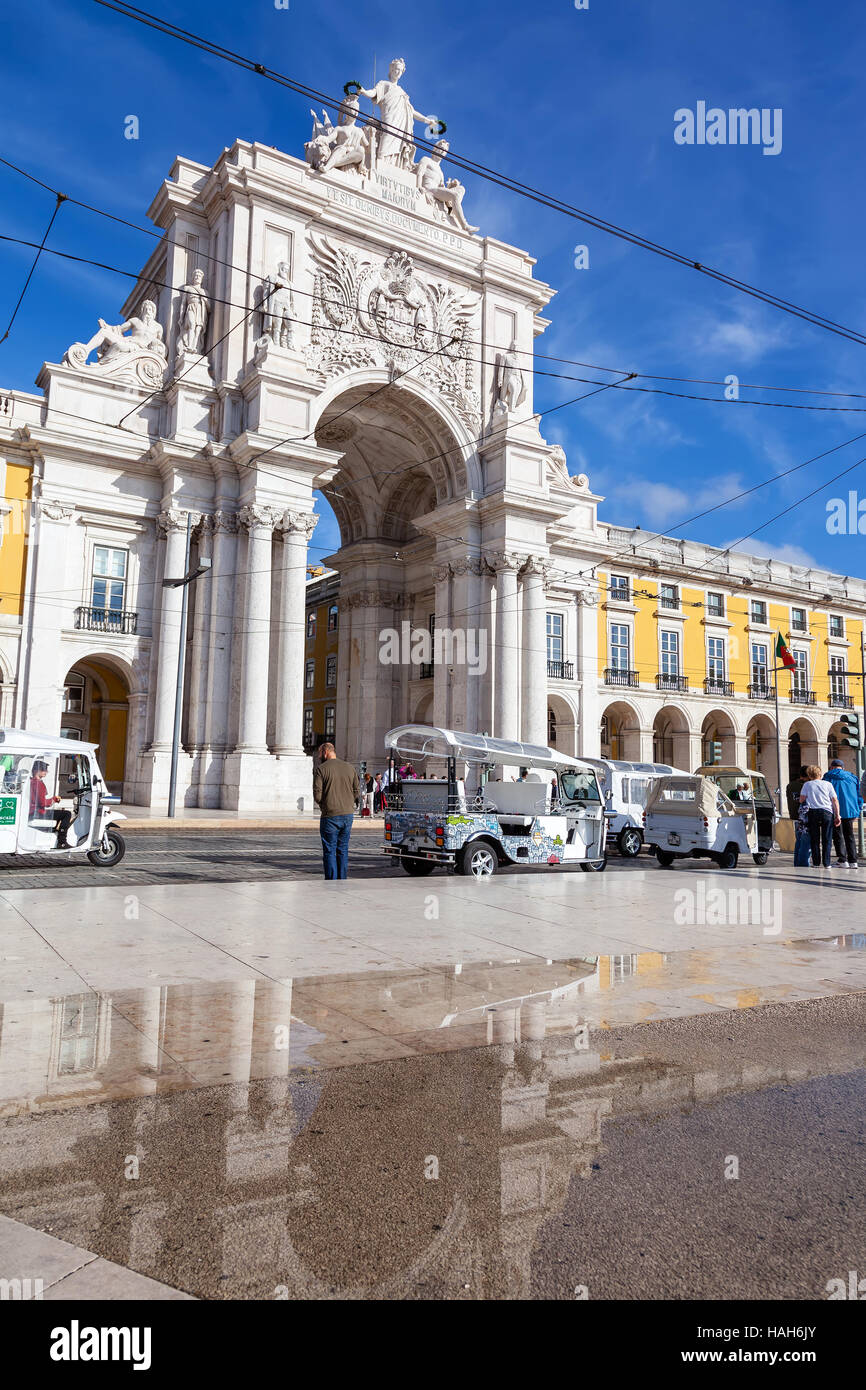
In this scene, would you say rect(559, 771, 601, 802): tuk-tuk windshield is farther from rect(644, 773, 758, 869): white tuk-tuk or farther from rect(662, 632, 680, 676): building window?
rect(662, 632, 680, 676): building window

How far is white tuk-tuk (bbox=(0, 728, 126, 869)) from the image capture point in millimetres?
13164

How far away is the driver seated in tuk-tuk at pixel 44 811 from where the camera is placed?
13406 millimetres

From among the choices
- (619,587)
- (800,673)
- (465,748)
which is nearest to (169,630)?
(465,748)

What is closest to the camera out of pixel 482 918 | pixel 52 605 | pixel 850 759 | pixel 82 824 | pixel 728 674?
pixel 482 918

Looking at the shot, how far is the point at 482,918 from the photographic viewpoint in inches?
363

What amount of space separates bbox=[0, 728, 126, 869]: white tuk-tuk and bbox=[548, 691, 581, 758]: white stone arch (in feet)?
95.9

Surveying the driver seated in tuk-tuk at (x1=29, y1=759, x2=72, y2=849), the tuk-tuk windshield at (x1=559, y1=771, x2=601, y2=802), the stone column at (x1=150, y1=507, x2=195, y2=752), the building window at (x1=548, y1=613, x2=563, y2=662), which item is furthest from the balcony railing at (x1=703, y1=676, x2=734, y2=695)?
the driver seated in tuk-tuk at (x1=29, y1=759, x2=72, y2=849)

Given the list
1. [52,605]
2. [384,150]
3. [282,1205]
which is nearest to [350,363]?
[384,150]

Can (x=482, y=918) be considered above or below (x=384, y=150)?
below

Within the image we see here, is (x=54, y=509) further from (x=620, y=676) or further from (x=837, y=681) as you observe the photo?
(x=837, y=681)

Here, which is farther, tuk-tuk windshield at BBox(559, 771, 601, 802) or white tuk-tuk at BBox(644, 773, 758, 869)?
tuk-tuk windshield at BBox(559, 771, 601, 802)

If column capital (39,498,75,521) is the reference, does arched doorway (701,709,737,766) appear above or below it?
below
